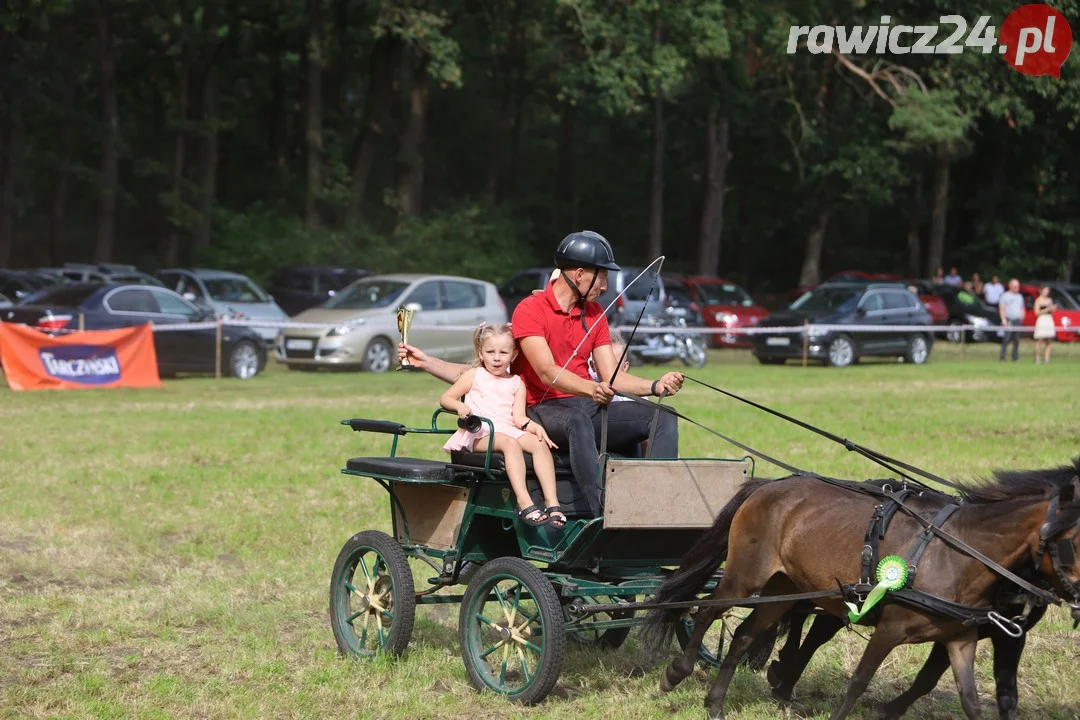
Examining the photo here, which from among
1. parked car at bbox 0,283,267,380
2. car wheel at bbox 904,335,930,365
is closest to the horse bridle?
parked car at bbox 0,283,267,380

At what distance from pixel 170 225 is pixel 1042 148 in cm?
2946

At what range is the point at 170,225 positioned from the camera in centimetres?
4544

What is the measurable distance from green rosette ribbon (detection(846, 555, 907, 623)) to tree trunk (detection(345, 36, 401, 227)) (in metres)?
35.8

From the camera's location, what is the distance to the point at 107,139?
45.1 m

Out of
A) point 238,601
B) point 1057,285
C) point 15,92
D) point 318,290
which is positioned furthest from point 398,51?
point 238,601

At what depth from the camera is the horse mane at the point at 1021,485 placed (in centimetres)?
522

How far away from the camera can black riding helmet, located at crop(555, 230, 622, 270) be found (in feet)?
22.4

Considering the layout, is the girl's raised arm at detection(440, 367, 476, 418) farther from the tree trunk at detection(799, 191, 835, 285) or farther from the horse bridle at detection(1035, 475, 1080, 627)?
the tree trunk at detection(799, 191, 835, 285)

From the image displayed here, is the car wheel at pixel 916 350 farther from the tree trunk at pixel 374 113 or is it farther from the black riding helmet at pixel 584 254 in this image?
the black riding helmet at pixel 584 254

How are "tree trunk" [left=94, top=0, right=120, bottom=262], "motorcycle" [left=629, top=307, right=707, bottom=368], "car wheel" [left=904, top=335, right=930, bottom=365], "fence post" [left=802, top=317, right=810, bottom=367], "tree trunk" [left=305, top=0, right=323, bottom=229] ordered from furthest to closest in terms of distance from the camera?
"tree trunk" [left=94, top=0, right=120, bottom=262] < "tree trunk" [left=305, top=0, right=323, bottom=229] < "car wheel" [left=904, top=335, right=930, bottom=365] < "fence post" [left=802, top=317, right=810, bottom=367] < "motorcycle" [left=629, top=307, right=707, bottom=368]

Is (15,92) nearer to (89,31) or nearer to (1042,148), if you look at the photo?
(89,31)

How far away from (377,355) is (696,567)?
788 inches

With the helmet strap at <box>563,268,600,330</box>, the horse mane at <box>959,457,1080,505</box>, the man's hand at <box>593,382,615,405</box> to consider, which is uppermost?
the helmet strap at <box>563,268,600,330</box>

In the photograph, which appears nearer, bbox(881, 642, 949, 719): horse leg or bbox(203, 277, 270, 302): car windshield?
bbox(881, 642, 949, 719): horse leg
